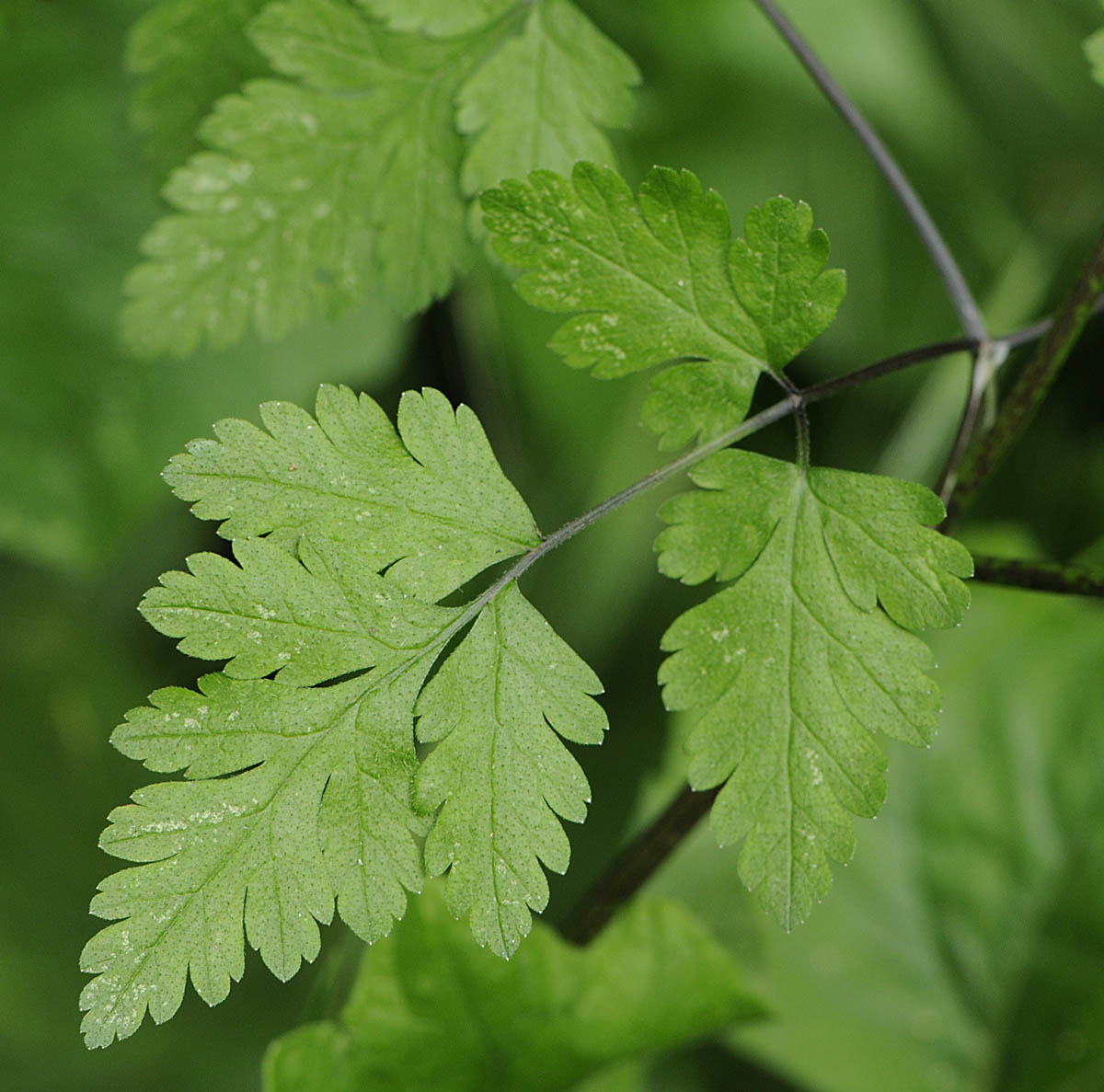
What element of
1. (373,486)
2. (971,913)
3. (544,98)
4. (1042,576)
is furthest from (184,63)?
(971,913)

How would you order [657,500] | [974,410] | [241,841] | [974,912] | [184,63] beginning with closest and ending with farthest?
1. [241,841]
2. [974,410]
3. [184,63]
4. [974,912]
5. [657,500]

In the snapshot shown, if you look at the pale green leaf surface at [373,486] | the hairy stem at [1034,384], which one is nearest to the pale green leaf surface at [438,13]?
the pale green leaf surface at [373,486]

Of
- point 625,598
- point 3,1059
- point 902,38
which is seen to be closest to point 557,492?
point 625,598

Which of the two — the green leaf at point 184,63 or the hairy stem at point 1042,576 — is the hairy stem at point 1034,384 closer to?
the hairy stem at point 1042,576

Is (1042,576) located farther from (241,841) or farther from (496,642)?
(241,841)

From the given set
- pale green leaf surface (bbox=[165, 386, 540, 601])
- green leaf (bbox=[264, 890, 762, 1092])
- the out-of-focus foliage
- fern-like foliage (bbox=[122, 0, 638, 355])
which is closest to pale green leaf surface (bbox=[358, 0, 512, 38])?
fern-like foliage (bbox=[122, 0, 638, 355])

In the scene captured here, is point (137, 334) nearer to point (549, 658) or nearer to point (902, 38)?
point (549, 658)
